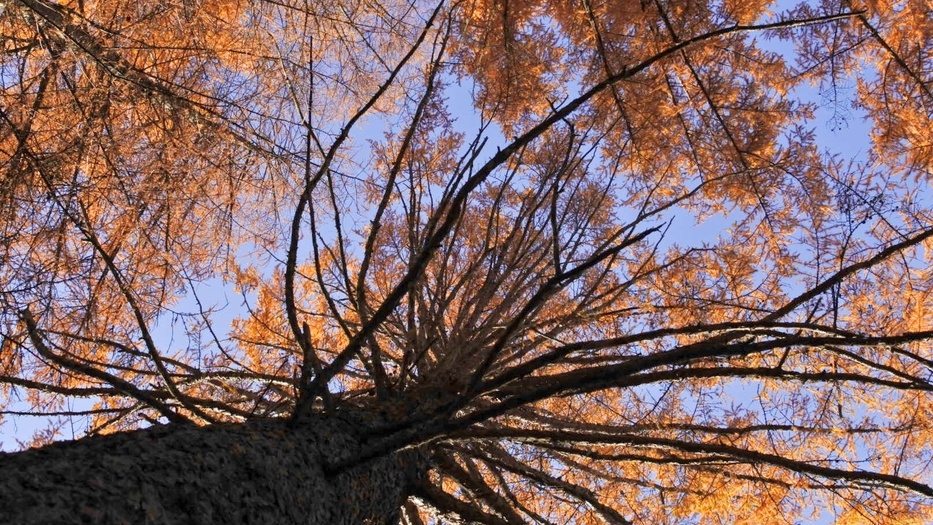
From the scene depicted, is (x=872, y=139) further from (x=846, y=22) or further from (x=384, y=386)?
(x=384, y=386)

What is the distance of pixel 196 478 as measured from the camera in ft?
3.70

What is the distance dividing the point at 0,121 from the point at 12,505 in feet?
8.76

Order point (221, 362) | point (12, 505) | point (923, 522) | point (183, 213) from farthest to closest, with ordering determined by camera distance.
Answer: point (221, 362) < point (923, 522) < point (183, 213) < point (12, 505)

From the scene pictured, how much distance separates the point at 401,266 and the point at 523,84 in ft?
5.57

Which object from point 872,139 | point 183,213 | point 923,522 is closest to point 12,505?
point 183,213

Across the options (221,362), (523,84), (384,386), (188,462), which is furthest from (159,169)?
(188,462)

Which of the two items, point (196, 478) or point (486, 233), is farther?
point (486, 233)

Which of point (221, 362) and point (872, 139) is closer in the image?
point (872, 139)

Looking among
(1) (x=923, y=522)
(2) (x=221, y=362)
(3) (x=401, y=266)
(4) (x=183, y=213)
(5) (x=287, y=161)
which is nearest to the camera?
(5) (x=287, y=161)

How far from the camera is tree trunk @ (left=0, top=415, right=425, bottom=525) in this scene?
92 cm

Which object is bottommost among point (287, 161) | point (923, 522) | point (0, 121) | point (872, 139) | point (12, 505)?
point (923, 522)

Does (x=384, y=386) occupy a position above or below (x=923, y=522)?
above

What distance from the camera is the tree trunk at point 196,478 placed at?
92 cm

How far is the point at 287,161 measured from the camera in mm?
3258
